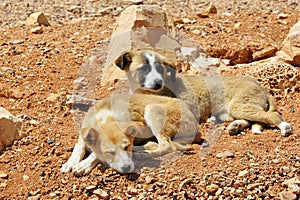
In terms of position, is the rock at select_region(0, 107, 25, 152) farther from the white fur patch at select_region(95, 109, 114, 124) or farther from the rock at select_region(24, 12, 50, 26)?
the rock at select_region(24, 12, 50, 26)

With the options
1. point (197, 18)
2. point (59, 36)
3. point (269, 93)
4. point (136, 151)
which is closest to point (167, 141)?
point (136, 151)

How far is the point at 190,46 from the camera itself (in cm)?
950

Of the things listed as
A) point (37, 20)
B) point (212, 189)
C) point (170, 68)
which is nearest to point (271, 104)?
point (170, 68)

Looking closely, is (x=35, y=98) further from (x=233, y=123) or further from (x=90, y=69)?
(x=233, y=123)

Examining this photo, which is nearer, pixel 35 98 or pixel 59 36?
pixel 35 98

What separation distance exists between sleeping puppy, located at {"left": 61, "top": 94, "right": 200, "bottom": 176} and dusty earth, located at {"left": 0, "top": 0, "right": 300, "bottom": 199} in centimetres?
20

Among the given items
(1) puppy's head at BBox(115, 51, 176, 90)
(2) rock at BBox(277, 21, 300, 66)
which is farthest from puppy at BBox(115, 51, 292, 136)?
(2) rock at BBox(277, 21, 300, 66)

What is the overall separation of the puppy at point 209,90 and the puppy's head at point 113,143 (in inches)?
55.1

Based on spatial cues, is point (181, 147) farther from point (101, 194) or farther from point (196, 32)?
point (196, 32)

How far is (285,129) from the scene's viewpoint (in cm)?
646

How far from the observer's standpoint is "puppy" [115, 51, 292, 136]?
695cm

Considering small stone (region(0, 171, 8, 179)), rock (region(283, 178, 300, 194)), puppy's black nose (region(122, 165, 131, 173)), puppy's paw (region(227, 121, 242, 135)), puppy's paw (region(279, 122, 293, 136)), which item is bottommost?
puppy's paw (region(227, 121, 242, 135))

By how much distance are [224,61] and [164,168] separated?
4.04 meters

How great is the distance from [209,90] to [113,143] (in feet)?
7.82
